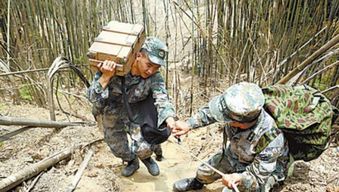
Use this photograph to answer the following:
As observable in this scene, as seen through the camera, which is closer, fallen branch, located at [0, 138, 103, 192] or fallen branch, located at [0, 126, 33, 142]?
fallen branch, located at [0, 138, 103, 192]

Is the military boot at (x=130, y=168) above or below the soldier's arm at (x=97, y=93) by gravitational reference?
below

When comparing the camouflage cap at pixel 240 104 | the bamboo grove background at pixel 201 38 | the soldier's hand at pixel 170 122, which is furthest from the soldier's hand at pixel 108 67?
the bamboo grove background at pixel 201 38

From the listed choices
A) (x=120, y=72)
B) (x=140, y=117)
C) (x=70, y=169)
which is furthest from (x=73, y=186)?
(x=120, y=72)

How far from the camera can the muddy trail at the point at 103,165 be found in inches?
100.0

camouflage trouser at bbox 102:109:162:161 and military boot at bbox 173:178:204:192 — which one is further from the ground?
camouflage trouser at bbox 102:109:162:161

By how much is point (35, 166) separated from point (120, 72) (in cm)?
70

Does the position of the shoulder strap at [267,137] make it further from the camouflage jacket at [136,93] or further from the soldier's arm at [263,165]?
the camouflage jacket at [136,93]

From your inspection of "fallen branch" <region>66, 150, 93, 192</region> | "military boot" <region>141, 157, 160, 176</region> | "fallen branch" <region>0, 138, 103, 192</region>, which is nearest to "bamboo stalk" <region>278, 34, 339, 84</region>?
"military boot" <region>141, 157, 160, 176</region>

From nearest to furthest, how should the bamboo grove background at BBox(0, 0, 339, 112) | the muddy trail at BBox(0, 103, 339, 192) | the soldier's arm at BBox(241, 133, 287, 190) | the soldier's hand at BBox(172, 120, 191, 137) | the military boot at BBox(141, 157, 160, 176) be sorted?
the soldier's arm at BBox(241, 133, 287, 190) → the soldier's hand at BBox(172, 120, 191, 137) → the muddy trail at BBox(0, 103, 339, 192) → the military boot at BBox(141, 157, 160, 176) → the bamboo grove background at BBox(0, 0, 339, 112)

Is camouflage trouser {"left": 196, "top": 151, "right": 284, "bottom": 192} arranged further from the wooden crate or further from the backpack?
the wooden crate

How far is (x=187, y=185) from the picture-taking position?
8.72ft

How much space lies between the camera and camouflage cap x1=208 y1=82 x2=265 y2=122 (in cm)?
209

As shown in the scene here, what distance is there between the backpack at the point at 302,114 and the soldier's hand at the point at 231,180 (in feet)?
1.08

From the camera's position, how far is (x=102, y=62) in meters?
2.25
